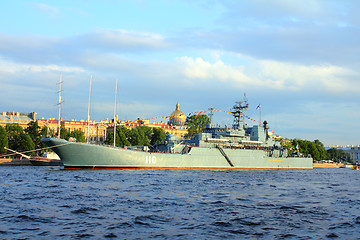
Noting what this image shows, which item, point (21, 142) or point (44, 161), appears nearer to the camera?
point (44, 161)

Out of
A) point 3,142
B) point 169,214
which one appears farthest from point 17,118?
point 169,214

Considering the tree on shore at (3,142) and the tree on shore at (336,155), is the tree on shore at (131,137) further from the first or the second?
the tree on shore at (336,155)

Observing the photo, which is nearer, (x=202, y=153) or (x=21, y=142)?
(x=202, y=153)

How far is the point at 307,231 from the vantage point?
15.8 m

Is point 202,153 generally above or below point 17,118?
below

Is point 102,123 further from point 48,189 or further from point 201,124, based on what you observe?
point 48,189

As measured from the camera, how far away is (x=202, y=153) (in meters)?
57.8

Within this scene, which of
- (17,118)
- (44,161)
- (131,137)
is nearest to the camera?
(44,161)

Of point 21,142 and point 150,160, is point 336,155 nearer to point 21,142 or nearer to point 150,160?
point 21,142

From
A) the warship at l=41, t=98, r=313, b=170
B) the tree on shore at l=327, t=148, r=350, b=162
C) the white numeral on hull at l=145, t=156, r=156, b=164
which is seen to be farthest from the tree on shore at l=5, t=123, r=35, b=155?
the tree on shore at l=327, t=148, r=350, b=162

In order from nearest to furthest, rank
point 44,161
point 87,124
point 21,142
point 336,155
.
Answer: point 44,161 → point 21,142 → point 87,124 → point 336,155

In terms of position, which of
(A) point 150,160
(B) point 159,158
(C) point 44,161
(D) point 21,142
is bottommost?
(C) point 44,161

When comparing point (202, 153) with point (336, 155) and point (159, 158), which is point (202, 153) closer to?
point (159, 158)

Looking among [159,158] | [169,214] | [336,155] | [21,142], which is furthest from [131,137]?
[336,155]
